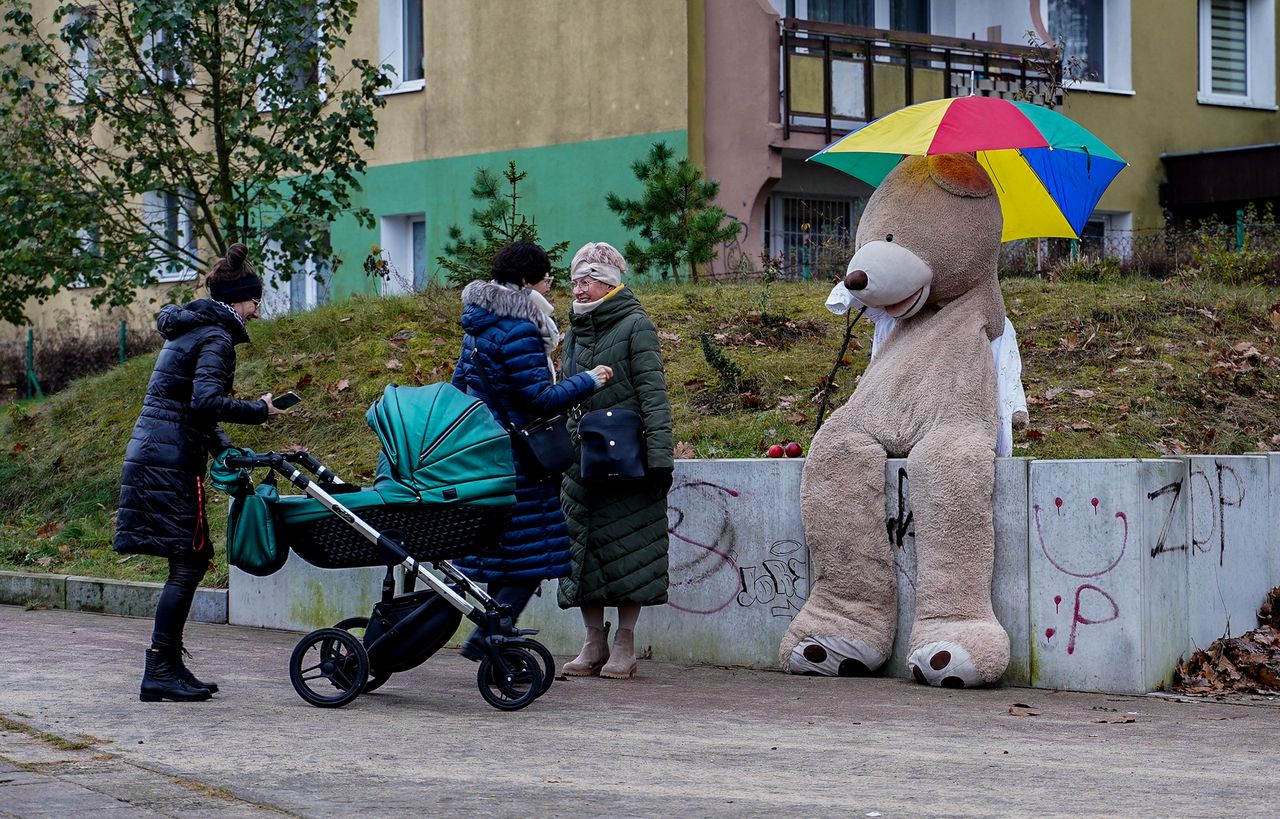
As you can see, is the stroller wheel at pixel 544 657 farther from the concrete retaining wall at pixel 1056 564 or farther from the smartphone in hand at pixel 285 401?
the concrete retaining wall at pixel 1056 564

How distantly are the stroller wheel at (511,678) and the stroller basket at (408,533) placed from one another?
45 centimetres

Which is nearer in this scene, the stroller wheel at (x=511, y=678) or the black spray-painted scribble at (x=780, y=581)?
the stroller wheel at (x=511, y=678)

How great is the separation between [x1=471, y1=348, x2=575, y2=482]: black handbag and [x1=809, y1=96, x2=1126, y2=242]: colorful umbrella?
6.29 ft

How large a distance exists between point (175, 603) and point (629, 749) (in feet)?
7.10

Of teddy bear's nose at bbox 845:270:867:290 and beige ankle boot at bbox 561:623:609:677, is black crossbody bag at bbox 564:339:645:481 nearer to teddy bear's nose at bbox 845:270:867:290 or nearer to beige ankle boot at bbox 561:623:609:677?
beige ankle boot at bbox 561:623:609:677

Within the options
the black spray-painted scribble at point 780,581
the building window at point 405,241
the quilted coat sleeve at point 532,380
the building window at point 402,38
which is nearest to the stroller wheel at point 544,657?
the quilted coat sleeve at point 532,380

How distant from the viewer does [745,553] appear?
9.21m

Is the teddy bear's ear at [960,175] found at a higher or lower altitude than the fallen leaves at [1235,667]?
higher

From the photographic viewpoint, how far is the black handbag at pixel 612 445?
8273 millimetres

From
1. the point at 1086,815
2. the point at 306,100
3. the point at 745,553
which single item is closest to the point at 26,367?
the point at 306,100

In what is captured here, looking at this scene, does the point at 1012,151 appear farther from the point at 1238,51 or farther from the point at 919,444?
the point at 1238,51

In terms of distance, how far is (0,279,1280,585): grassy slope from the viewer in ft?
38.8

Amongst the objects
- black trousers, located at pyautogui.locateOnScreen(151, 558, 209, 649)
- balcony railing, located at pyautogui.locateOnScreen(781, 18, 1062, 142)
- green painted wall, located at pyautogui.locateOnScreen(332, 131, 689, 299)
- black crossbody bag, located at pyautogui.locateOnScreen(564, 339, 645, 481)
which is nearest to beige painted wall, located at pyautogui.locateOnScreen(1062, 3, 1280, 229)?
balcony railing, located at pyautogui.locateOnScreen(781, 18, 1062, 142)

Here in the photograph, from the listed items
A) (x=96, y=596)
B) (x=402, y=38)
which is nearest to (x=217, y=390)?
(x=96, y=596)
